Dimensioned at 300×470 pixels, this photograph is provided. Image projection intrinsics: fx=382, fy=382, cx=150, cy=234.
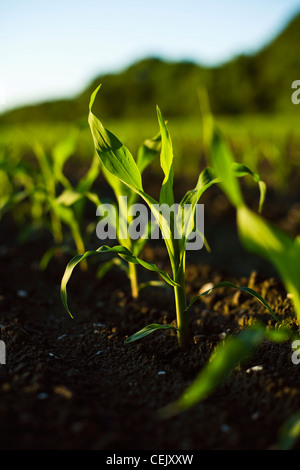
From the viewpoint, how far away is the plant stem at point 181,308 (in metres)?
1.13

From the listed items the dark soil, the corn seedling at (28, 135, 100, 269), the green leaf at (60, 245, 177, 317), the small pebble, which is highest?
the corn seedling at (28, 135, 100, 269)

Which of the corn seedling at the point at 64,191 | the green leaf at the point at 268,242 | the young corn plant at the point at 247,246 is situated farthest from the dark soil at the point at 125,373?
the green leaf at the point at 268,242

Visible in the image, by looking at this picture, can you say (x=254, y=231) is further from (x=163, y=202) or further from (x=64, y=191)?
(x=64, y=191)

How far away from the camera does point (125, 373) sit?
45.1 inches

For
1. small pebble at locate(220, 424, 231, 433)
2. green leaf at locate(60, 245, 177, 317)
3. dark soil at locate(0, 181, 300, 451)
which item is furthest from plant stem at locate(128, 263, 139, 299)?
small pebble at locate(220, 424, 231, 433)

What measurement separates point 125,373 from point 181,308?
0.84ft

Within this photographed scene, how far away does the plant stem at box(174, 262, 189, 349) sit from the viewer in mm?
1133

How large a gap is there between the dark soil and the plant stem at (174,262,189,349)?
1.7 inches

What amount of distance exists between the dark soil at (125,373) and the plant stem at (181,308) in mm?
43

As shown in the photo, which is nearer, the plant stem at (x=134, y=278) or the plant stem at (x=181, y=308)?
the plant stem at (x=181, y=308)

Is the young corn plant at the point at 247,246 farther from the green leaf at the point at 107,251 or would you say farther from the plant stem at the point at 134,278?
the plant stem at the point at 134,278

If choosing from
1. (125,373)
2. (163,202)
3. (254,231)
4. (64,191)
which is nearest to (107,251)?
(163,202)

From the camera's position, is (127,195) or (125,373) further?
(127,195)
